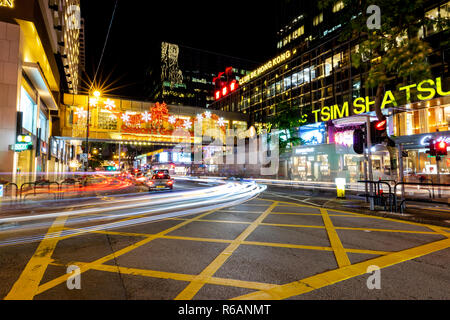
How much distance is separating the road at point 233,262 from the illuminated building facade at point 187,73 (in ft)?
362

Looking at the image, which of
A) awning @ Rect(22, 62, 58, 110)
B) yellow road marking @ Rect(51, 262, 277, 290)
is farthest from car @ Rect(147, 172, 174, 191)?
yellow road marking @ Rect(51, 262, 277, 290)

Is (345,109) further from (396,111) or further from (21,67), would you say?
(21,67)

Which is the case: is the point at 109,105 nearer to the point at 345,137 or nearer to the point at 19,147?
the point at 19,147

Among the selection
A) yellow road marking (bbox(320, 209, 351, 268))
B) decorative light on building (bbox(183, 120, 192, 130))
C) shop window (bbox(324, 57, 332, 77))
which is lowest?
yellow road marking (bbox(320, 209, 351, 268))

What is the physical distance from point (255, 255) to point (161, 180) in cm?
1630

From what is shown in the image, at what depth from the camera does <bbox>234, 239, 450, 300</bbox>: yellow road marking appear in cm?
332

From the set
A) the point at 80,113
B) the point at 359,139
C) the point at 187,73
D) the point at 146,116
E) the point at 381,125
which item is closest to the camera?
the point at 381,125

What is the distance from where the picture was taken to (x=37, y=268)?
4.30 meters

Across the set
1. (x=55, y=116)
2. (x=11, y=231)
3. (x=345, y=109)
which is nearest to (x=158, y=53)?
(x=55, y=116)

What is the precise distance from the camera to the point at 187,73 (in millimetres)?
117250

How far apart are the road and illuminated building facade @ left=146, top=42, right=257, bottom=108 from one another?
11037 cm

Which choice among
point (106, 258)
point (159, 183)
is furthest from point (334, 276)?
point (159, 183)

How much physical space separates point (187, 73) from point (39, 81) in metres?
101

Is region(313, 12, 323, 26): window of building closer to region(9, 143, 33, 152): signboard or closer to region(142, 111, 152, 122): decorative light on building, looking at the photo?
region(142, 111, 152, 122): decorative light on building
